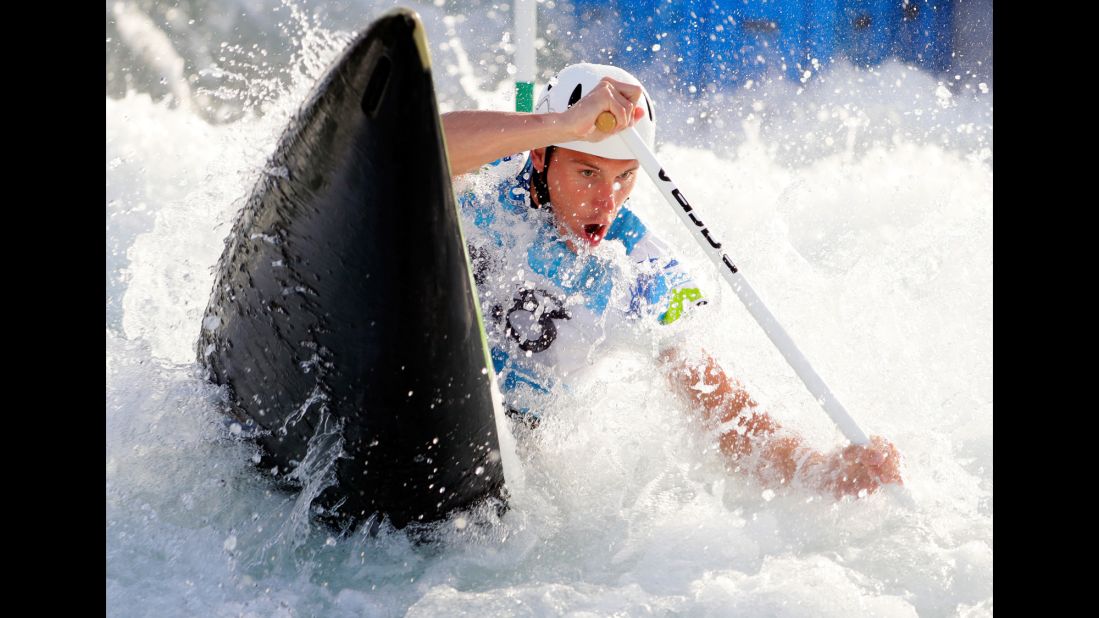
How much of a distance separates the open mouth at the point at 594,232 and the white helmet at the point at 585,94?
0.16m

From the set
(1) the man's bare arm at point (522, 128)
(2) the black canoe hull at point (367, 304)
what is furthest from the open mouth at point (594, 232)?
(2) the black canoe hull at point (367, 304)

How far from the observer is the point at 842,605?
4.66 feet

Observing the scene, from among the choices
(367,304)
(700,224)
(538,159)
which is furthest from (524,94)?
(367,304)

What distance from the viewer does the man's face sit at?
6.16ft

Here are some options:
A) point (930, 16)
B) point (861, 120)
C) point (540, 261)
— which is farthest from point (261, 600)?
point (930, 16)

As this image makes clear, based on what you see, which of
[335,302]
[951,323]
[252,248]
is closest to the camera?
[335,302]

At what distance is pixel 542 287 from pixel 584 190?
234 millimetres

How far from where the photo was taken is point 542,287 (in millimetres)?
1925

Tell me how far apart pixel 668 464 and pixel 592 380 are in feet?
0.83

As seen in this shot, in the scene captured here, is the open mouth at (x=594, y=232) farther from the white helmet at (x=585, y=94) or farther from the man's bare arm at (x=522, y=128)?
the man's bare arm at (x=522, y=128)

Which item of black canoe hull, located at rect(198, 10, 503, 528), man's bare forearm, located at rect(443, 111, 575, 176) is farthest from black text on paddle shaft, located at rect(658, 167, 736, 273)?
black canoe hull, located at rect(198, 10, 503, 528)

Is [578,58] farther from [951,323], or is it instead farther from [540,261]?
[540,261]

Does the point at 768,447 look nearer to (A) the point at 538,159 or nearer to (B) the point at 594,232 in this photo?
(B) the point at 594,232

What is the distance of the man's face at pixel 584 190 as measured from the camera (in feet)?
6.16
